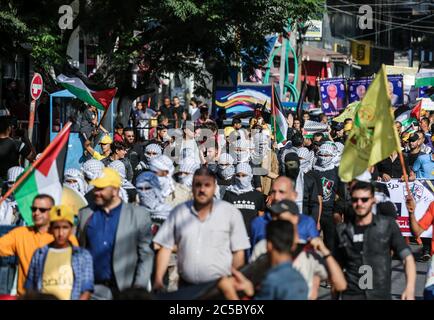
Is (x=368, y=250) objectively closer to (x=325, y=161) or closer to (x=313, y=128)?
(x=325, y=161)

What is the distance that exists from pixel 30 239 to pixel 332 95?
22982mm

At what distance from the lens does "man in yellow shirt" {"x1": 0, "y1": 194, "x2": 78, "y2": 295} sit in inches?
340

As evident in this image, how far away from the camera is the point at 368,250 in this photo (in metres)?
8.60

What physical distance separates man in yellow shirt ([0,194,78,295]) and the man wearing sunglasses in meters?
2.23

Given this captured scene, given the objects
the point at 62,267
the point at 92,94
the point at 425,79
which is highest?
the point at 425,79

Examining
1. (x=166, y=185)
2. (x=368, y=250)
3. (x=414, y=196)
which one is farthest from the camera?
(x=414, y=196)

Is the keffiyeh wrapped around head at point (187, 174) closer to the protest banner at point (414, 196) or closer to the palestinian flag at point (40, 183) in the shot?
the palestinian flag at point (40, 183)

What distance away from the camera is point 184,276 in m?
8.52

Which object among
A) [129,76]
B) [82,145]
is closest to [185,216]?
[82,145]

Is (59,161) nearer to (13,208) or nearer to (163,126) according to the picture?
(13,208)

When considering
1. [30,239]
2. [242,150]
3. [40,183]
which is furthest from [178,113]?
[30,239]

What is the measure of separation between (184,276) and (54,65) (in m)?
14.3

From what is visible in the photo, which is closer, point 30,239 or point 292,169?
point 30,239

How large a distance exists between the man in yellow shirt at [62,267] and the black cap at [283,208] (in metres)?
1.46
